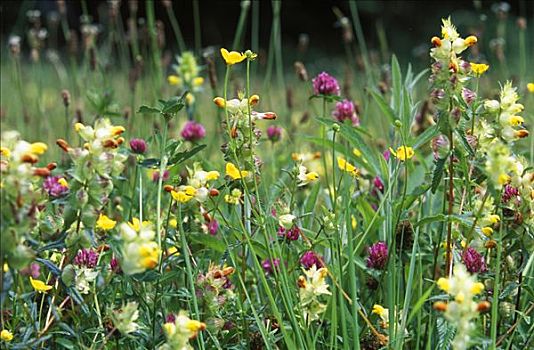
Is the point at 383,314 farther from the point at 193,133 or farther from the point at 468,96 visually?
the point at 193,133

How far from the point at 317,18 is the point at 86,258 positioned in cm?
758

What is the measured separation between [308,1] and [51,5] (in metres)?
2.51

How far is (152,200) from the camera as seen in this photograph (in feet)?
4.59

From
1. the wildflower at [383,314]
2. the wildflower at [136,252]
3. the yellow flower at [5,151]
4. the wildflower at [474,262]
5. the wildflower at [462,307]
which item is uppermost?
the yellow flower at [5,151]

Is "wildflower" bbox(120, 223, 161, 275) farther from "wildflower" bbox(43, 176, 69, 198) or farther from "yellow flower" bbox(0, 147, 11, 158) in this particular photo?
"wildflower" bbox(43, 176, 69, 198)

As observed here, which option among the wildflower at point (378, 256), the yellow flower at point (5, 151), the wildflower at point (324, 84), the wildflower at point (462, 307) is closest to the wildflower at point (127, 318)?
the yellow flower at point (5, 151)

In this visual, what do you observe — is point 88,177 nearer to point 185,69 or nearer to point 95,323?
point 95,323

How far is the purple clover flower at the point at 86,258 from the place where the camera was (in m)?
0.98

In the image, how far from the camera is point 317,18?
8.34 m

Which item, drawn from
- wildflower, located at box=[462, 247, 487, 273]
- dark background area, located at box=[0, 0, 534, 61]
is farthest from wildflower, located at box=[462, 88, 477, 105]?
dark background area, located at box=[0, 0, 534, 61]

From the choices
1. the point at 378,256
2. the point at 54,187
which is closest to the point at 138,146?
the point at 54,187

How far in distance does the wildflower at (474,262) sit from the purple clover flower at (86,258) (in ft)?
1.47

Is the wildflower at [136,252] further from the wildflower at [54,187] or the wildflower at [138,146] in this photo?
the wildflower at [138,146]

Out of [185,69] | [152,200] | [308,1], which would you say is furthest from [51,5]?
[152,200]
